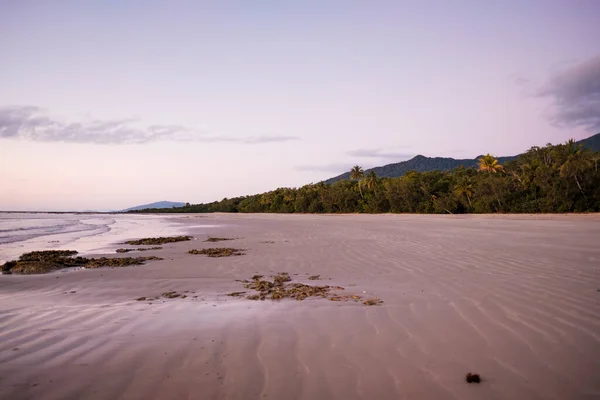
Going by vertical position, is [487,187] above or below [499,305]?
above

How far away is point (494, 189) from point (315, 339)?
48342 millimetres

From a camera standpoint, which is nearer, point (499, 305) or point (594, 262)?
point (499, 305)

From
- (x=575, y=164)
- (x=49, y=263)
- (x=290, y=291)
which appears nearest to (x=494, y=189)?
(x=575, y=164)

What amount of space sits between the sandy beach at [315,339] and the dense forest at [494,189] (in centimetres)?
3879

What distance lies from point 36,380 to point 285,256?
8.59 metres

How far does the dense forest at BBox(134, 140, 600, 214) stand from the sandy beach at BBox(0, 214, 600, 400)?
38792 mm

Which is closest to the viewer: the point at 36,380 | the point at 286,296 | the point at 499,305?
the point at 36,380

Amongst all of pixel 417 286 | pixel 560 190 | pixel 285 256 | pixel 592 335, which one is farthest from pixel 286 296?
pixel 560 190

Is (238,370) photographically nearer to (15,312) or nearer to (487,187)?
(15,312)

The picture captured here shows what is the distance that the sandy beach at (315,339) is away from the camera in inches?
126

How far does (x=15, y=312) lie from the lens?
18.9 ft

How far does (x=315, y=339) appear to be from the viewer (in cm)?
433

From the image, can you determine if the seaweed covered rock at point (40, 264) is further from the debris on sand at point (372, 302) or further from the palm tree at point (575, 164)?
the palm tree at point (575, 164)

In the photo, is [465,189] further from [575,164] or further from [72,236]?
[72,236]
